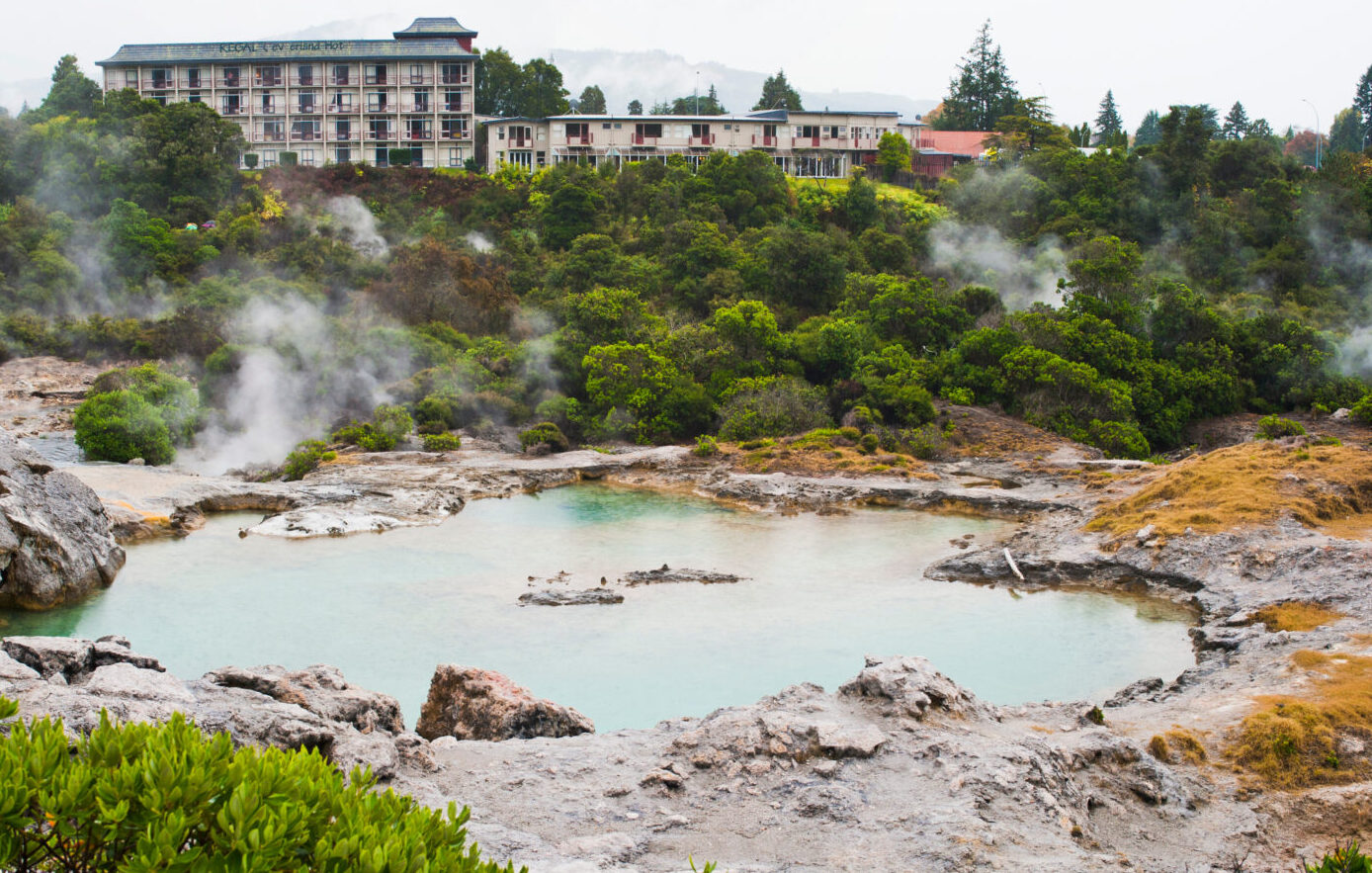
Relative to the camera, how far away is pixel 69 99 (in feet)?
209

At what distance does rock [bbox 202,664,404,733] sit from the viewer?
11502 mm

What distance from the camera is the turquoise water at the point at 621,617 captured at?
53.7 ft

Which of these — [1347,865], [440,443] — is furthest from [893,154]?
[1347,865]

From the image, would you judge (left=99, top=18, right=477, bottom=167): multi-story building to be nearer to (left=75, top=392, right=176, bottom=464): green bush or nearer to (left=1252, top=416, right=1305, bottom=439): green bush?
(left=75, top=392, right=176, bottom=464): green bush

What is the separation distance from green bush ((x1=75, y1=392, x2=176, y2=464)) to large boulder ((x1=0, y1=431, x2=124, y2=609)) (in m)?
9.86

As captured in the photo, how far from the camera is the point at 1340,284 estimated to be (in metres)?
43.2

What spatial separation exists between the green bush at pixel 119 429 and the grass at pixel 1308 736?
2833cm

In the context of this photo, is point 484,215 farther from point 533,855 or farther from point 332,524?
point 533,855

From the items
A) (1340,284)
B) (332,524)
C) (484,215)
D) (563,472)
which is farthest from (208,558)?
(1340,284)

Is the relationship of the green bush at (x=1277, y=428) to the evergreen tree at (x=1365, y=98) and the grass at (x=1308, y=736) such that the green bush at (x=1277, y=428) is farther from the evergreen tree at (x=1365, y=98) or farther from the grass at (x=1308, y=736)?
the evergreen tree at (x=1365, y=98)

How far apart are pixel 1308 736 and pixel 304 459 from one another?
82.0 ft

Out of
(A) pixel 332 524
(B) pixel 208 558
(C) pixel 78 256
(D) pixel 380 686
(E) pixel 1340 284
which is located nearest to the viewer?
(D) pixel 380 686

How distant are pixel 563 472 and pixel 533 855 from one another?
73.4ft

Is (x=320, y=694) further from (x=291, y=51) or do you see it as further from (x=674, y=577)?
(x=291, y=51)
